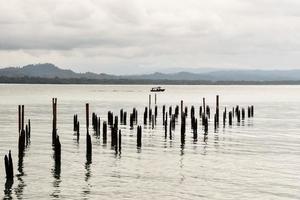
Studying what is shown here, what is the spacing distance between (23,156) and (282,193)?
722 inches

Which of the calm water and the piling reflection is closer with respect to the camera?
the piling reflection

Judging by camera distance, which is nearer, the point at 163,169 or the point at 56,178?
the point at 56,178

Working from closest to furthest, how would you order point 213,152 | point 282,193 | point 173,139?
point 282,193, point 213,152, point 173,139

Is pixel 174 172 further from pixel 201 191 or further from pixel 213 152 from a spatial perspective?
pixel 213 152

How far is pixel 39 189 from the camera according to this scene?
89.9 feet

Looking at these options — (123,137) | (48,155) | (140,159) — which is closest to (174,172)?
(140,159)

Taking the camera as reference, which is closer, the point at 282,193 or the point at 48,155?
the point at 282,193

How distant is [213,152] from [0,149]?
15461 millimetres

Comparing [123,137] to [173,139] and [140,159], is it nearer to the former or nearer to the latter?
[173,139]

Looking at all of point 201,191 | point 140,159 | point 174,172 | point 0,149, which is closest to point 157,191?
point 201,191

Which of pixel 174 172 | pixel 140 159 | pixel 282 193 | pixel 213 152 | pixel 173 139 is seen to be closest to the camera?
pixel 282 193

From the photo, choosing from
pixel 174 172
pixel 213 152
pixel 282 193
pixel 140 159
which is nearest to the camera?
pixel 282 193

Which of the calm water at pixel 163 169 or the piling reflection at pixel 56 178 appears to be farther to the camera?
the calm water at pixel 163 169

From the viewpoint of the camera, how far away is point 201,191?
27.1m
